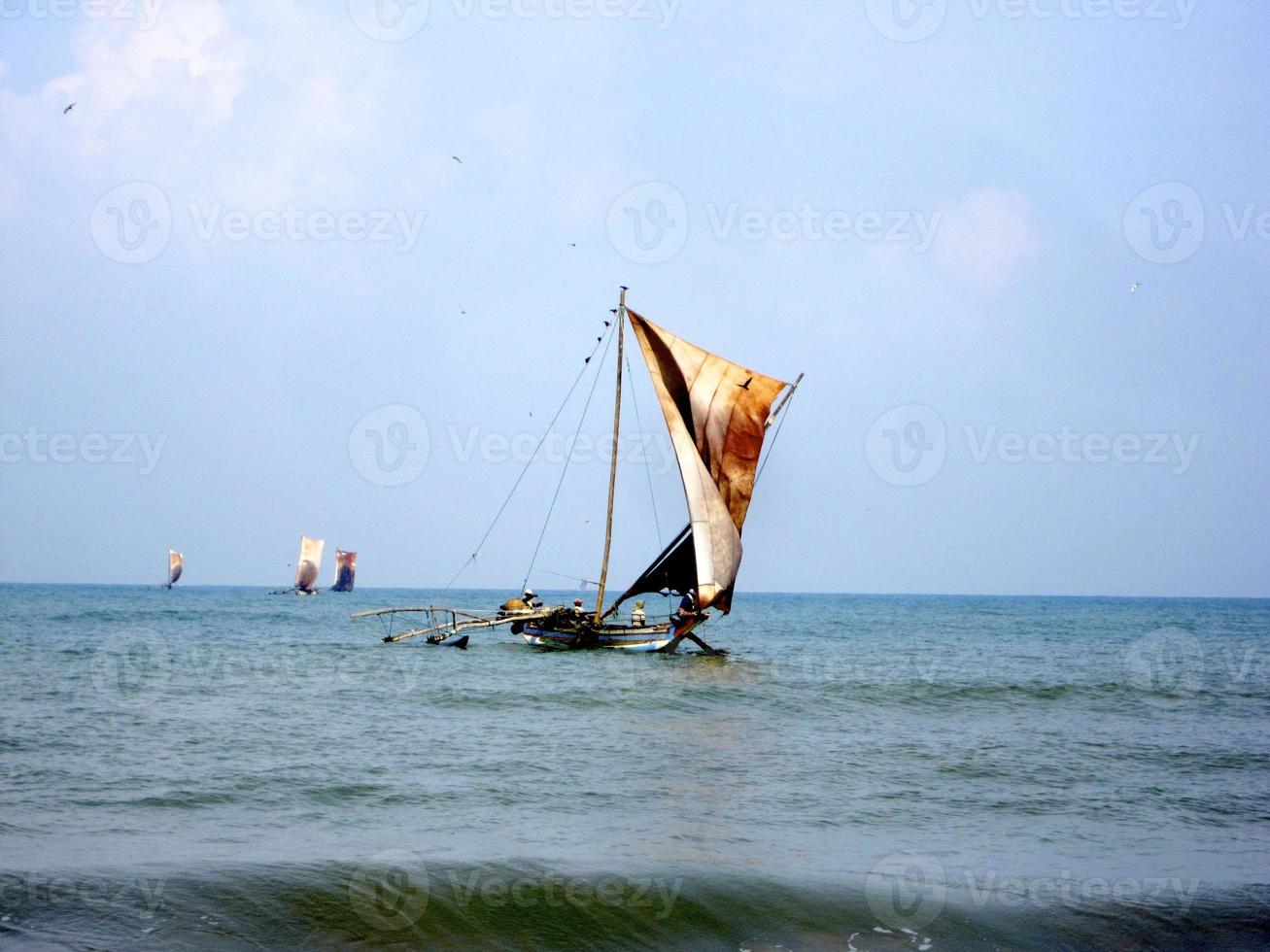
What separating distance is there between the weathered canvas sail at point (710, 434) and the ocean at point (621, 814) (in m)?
5.21

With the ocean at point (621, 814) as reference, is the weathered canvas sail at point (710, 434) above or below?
above

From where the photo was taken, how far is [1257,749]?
19891 millimetres

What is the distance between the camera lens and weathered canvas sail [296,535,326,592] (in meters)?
112

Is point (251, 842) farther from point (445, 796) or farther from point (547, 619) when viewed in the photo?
Answer: point (547, 619)

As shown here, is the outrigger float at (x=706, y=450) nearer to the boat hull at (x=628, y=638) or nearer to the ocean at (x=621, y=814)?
the boat hull at (x=628, y=638)

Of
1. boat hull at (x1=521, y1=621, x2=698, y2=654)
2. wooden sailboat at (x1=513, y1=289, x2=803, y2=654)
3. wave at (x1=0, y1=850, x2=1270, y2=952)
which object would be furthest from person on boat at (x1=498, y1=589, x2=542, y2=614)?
wave at (x1=0, y1=850, x2=1270, y2=952)

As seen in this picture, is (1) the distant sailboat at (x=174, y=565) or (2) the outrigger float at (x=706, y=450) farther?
(1) the distant sailboat at (x=174, y=565)

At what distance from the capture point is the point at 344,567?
125m

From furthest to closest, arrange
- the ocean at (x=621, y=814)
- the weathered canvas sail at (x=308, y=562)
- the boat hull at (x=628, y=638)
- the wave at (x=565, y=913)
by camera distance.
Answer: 1. the weathered canvas sail at (x=308, y=562)
2. the boat hull at (x=628, y=638)
3. the ocean at (x=621, y=814)
4. the wave at (x=565, y=913)

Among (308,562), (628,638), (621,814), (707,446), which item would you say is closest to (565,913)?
(621,814)

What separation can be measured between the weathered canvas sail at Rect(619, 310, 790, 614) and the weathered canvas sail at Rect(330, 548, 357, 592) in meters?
96.9

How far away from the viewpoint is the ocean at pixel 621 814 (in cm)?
991

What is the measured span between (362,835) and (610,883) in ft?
10.6

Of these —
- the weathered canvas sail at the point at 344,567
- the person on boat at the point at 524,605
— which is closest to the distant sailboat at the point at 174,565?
the weathered canvas sail at the point at 344,567
